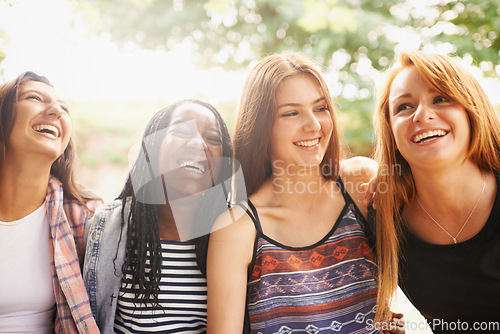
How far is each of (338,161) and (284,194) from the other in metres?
0.37

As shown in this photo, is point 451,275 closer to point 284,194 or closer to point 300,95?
point 284,194

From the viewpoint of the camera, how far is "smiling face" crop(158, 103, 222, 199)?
1.95m

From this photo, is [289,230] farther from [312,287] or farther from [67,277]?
[67,277]

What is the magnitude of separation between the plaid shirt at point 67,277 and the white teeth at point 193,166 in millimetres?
633

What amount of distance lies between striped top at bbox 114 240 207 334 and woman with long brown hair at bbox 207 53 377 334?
4.7 inches

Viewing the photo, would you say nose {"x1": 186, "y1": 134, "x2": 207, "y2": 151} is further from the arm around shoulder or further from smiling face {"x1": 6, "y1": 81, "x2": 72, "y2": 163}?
smiling face {"x1": 6, "y1": 81, "x2": 72, "y2": 163}

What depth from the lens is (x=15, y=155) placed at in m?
1.93

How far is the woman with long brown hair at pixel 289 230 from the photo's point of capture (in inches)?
70.4

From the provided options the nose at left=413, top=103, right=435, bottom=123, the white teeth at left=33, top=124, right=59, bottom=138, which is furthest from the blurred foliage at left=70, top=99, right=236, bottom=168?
the nose at left=413, top=103, right=435, bottom=123

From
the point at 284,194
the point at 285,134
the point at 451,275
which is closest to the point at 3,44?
the point at 285,134

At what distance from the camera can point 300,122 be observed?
190cm

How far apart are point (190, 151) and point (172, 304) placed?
27.6 inches

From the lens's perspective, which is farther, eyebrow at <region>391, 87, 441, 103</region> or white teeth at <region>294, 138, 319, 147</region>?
white teeth at <region>294, 138, 319, 147</region>

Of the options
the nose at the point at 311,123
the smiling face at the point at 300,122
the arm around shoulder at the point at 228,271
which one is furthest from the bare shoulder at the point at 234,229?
the nose at the point at 311,123
